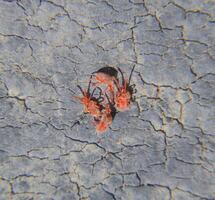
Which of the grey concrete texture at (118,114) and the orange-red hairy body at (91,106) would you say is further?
the orange-red hairy body at (91,106)

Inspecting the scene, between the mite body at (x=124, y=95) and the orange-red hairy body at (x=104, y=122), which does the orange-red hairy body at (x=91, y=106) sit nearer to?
the orange-red hairy body at (x=104, y=122)

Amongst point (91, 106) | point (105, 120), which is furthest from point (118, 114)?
point (91, 106)

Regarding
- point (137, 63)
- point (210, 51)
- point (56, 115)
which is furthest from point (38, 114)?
point (210, 51)

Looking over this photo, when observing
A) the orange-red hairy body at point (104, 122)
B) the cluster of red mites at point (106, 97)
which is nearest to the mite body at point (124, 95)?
the cluster of red mites at point (106, 97)

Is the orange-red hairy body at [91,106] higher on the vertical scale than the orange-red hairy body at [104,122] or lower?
higher

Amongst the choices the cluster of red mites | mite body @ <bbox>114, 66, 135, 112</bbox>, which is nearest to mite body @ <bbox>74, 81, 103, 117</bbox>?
the cluster of red mites

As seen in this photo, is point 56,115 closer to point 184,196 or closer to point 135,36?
point 135,36

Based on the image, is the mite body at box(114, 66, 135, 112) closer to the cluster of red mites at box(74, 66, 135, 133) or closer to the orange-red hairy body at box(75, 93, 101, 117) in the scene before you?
the cluster of red mites at box(74, 66, 135, 133)
